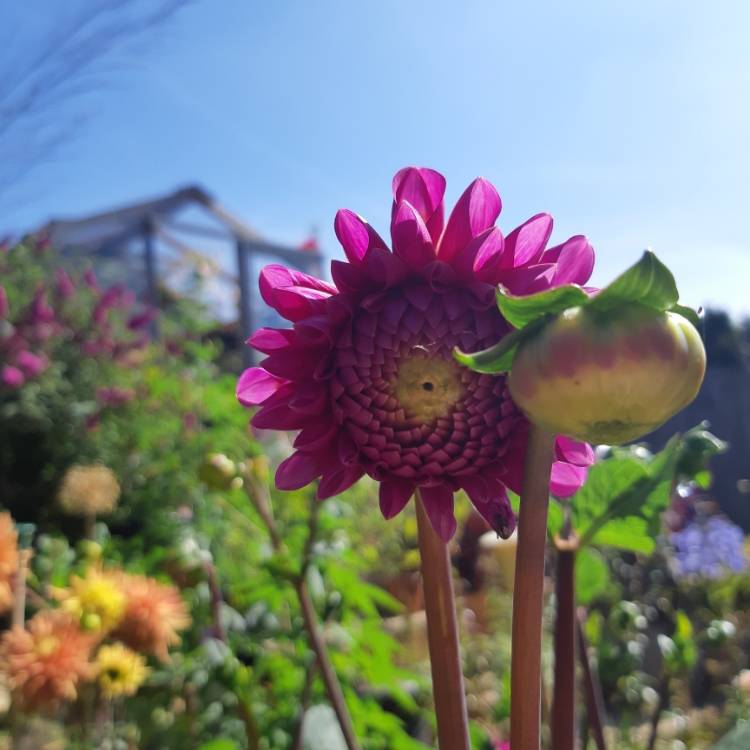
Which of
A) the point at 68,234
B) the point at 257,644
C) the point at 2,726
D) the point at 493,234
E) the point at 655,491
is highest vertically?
the point at 68,234

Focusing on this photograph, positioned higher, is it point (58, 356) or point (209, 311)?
point (209, 311)

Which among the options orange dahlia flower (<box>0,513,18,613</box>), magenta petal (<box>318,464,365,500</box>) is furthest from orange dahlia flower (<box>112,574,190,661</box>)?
magenta petal (<box>318,464,365,500</box>)

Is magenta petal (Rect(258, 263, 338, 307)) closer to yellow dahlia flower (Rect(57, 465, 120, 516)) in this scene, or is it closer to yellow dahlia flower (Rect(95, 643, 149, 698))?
yellow dahlia flower (Rect(95, 643, 149, 698))

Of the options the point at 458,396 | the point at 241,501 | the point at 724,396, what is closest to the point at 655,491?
the point at 458,396

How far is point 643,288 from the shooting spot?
18cm

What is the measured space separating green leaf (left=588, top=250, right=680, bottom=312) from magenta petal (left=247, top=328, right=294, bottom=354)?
129 millimetres

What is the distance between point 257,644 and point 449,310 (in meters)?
0.64

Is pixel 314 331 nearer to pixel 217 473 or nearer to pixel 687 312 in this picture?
pixel 687 312

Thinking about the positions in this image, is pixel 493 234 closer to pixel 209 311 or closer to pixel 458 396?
pixel 458 396

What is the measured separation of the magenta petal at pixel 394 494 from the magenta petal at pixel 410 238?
9 cm

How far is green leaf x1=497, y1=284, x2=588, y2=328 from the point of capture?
187mm

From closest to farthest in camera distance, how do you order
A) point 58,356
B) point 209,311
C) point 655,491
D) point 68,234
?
point 655,491
point 58,356
point 209,311
point 68,234

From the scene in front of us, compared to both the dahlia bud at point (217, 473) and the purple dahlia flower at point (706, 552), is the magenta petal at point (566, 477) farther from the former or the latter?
the purple dahlia flower at point (706, 552)

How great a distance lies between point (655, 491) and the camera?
1.28 feet
